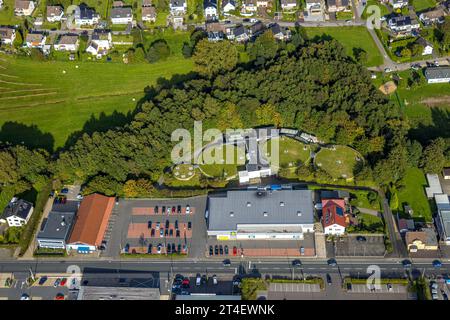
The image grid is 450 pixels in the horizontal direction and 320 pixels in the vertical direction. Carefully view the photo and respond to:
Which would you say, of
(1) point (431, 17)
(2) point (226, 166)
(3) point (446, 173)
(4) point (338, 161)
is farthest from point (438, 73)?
(2) point (226, 166)

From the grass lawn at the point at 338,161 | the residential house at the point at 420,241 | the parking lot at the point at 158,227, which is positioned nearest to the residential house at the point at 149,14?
the parking lot at the point at 158,227

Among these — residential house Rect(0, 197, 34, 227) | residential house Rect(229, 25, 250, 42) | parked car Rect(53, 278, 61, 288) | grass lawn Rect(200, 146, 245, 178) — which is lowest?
parked car Rect(53, 278, 61, 288)

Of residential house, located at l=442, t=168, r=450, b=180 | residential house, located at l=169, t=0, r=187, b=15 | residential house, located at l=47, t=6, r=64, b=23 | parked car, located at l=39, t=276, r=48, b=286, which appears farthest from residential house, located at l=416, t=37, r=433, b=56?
parked car, located at l=39, t=276, r=48, b=286

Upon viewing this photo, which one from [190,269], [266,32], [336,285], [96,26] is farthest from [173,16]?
[336,285]

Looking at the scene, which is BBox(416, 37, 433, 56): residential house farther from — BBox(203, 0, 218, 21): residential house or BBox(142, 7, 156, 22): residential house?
BBox(142, 7, 156, 22): residential house

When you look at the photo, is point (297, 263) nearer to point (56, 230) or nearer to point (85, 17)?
point (56, 230)

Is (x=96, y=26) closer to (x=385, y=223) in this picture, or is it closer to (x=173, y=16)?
(x=173, y=16)

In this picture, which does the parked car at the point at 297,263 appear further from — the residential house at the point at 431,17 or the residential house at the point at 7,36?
the residential house at the point at 7,36
